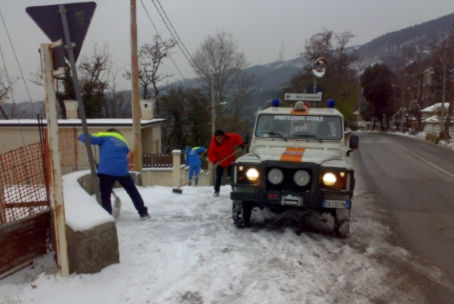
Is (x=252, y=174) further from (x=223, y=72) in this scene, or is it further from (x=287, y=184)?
(x=223, y=72)

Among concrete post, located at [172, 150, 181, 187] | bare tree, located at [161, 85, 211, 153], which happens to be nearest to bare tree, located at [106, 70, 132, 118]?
bare tree, located at [161, 85, 211, 153]

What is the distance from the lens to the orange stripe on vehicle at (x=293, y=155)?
19.2ft

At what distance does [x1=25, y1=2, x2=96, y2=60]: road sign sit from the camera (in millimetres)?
4305

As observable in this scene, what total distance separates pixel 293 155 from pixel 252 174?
71cm

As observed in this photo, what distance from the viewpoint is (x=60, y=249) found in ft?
13.3

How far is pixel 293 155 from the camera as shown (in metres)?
6.10

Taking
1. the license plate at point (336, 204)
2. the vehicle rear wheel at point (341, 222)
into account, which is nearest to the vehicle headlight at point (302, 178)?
the license plate at point (336, 204)

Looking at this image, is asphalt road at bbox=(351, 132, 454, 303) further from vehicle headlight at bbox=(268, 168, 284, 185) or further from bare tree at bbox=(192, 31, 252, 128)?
bare tree at bbox=(192, 31, 252, 128)

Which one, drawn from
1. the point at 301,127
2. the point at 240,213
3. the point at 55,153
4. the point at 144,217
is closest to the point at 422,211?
the point at 301,127

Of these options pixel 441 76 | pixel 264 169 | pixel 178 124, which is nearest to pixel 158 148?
pixel 178 124

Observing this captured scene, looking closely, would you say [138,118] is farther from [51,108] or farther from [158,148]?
[158,148]

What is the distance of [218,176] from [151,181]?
28.4 ft

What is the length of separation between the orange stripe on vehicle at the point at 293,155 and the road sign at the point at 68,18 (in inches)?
126

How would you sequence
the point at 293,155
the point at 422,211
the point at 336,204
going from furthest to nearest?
1. the point at 422,211
2. the point at 293,155
3. the point at 336,204
